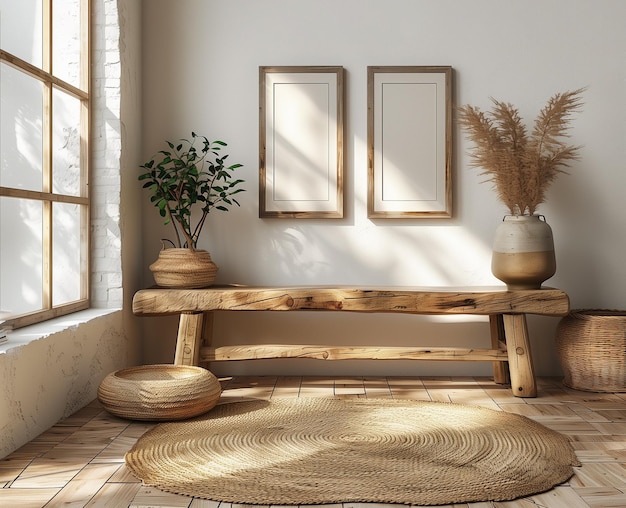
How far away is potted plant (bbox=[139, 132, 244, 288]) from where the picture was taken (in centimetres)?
412

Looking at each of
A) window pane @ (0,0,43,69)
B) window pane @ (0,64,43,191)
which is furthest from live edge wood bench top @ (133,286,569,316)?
window pane @ (0,0,43,69)

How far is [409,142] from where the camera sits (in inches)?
177

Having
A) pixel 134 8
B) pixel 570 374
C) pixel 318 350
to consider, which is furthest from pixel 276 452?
pixel 134 8

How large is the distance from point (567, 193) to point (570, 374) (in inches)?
44.9

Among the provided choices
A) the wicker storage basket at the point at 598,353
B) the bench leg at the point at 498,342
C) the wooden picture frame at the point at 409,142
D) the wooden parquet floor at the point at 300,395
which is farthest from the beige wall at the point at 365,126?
the wicker storage basket at the point at 598,353

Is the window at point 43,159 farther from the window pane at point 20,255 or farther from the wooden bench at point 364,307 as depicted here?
the wooden bench at point 364,307

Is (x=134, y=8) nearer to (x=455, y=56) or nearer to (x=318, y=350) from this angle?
(x=455, y=56)

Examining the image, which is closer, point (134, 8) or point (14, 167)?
point (14, 167)

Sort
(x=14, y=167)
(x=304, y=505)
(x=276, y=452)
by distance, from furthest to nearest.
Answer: (x=14, y=167)
(x=276, y=452)
(x=304, y=505)

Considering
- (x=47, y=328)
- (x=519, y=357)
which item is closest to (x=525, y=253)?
(x=519, y=357)

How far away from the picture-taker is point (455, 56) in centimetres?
448

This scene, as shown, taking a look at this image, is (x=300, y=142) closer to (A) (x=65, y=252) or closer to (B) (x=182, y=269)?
(B) (x=182, y=269)

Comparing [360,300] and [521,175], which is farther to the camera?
[521,175]

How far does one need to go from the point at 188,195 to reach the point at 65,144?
2.57 feet
